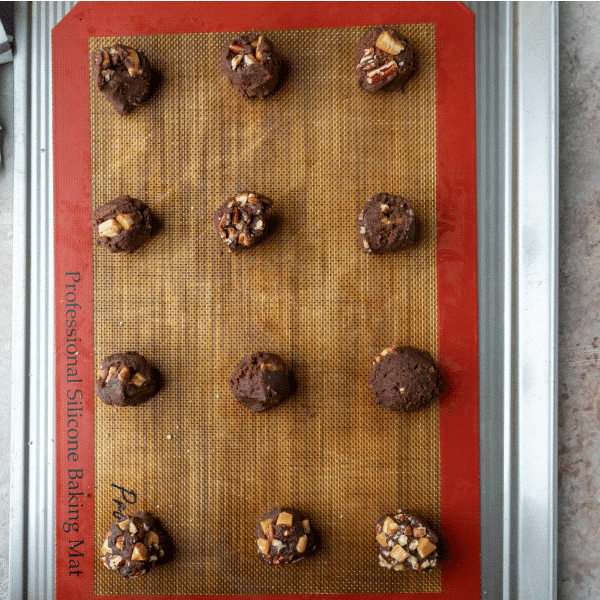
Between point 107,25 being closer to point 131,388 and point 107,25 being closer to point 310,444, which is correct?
point 131,388

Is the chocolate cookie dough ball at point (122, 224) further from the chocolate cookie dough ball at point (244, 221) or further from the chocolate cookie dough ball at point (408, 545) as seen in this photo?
the chocolate cookie dough ball at point (408, 545)

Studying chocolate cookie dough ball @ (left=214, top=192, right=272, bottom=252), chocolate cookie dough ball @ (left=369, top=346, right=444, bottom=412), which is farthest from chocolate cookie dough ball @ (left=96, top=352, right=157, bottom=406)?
chocolate cookie dough ball @ (left=369, top=346, right=444, bottom=412)

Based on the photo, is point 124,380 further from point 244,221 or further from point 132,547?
point 244,221

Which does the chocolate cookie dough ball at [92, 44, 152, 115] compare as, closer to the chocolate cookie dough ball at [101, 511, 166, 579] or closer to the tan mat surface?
the tan mat surface

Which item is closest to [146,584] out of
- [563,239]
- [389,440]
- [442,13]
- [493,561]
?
[389,440]

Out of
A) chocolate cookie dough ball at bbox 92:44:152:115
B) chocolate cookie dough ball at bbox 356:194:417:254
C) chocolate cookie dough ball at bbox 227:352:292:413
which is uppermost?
chocolate cookie dough ball at bbox 92:44:152:115
